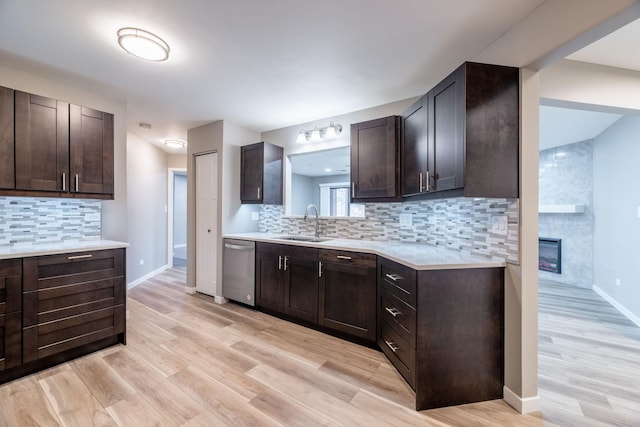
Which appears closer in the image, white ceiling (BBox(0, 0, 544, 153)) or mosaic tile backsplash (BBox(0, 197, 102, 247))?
white ceiling (BBox(0, 0, 544, 153))

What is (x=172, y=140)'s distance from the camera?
4.50 meters

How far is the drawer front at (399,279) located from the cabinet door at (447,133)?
0.67 metres

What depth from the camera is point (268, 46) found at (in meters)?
1.98

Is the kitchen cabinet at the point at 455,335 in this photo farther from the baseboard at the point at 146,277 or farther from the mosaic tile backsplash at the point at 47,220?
the baseboard at the point at 146,277

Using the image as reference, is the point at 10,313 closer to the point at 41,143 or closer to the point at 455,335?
the point at 41,143

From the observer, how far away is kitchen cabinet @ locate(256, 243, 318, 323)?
110 inches

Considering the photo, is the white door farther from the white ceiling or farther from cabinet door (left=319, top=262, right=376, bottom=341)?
cabinet door (left=319, top=262, right=376, bottom=341)

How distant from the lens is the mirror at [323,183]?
4367mm

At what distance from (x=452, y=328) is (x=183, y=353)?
2.20 meters

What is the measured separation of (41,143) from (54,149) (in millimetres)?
87

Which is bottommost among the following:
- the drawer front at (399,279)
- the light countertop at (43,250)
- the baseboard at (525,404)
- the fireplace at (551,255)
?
the baseboard at (525,404)

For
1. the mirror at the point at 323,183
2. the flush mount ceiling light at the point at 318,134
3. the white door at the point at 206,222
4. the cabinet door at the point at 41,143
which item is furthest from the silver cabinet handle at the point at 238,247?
the cabinet door at the point at 41,143

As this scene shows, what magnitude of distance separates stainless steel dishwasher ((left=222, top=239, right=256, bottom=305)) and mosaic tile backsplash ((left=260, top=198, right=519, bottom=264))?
69 centimetres

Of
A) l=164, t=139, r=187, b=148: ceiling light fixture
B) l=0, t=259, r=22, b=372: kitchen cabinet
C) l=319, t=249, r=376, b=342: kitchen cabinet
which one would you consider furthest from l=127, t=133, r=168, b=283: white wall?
l=319, t=249, r=376, b=342: kitchen cabinet
